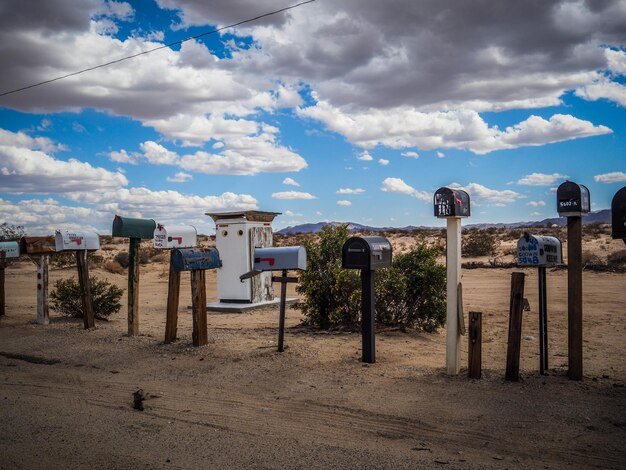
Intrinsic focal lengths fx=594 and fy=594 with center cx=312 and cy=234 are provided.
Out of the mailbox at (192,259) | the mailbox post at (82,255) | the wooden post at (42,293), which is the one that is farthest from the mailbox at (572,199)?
the wooden post at (42,293)

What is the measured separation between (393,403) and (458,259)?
5.87 feet

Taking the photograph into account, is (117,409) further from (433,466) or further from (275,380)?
(433,466)

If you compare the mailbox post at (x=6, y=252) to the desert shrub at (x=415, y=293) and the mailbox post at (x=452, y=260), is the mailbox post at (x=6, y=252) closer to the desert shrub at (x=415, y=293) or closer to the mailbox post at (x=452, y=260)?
the desert shrub at (x=415, y=293)

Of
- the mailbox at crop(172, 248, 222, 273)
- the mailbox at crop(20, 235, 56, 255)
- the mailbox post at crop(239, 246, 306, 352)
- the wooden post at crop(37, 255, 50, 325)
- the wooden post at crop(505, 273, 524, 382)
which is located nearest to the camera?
the wooden post at crop(505, 273, 524, 382)

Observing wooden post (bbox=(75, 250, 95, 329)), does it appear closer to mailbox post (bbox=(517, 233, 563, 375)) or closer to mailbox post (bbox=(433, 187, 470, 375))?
mailbox post (bbox=(433, 187, 470, 375))

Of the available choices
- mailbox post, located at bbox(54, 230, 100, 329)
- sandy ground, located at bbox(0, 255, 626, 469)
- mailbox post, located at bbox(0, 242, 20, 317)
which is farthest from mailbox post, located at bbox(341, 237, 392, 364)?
mailbox post, located at bbox(0, 242, 20, 317)

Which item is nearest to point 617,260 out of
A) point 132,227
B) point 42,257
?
point 132,227

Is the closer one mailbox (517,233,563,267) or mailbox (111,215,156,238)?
mailbox (517,233,563,267)

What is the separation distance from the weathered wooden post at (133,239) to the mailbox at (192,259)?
44.0 inches

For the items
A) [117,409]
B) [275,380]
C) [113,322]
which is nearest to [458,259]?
[275,380]

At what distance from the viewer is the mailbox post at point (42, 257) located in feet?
34.7

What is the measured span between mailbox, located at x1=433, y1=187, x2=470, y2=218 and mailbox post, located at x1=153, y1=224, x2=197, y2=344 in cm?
400

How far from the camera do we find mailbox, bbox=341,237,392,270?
6965 millimetres

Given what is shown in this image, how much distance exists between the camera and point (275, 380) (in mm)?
6414
